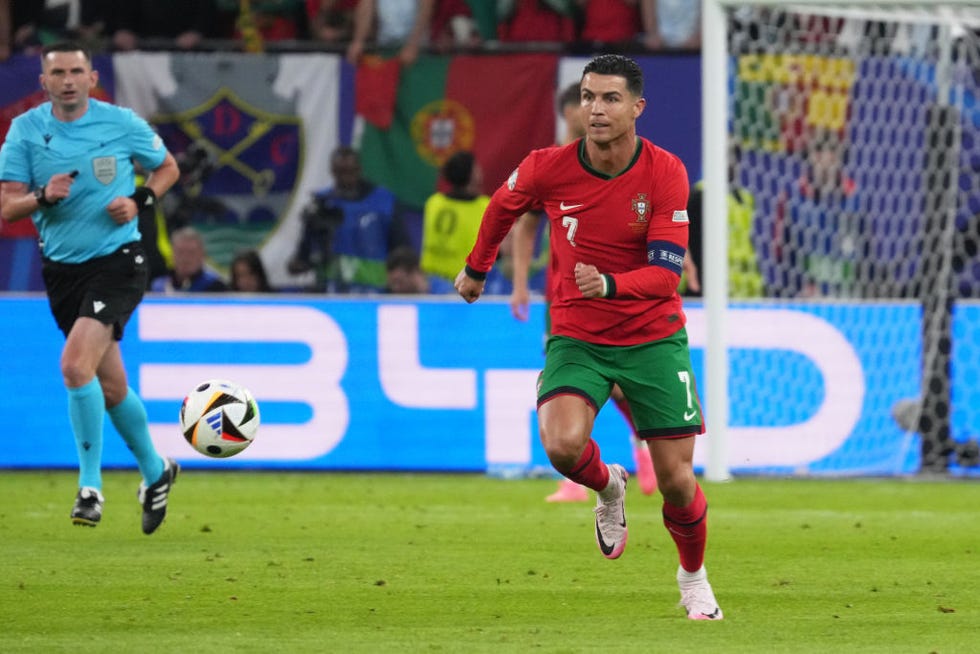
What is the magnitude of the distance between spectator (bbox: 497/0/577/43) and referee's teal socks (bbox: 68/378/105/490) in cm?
734

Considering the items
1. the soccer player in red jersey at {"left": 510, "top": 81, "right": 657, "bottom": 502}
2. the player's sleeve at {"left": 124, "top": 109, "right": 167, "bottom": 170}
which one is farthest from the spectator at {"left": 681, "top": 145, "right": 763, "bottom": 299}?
the player's sleeve at {"left": 124, "top": 109, "right": 167, "bottom": 170}

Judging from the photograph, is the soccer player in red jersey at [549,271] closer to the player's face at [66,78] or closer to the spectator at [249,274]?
the player's face at [66,78]

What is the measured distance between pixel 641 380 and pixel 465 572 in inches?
63.2

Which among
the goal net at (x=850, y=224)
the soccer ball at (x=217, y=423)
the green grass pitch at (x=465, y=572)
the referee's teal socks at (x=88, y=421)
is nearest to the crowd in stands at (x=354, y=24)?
the goal net at (x=850, y=224)

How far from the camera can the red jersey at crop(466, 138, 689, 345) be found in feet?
21.5

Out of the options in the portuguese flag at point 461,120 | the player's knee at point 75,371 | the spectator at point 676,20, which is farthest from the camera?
the spectator at point 676,20

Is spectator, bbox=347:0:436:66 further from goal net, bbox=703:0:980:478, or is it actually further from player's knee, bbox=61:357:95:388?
player's knee, bbox=61:357:95:388

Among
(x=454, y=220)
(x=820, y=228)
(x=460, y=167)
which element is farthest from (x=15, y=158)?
(x=820, y=228)

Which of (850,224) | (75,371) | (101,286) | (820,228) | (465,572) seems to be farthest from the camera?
(850,224)

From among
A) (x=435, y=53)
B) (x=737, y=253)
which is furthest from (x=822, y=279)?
(x=435, y=53)

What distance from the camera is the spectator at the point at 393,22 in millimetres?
15070

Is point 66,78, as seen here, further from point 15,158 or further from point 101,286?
point 101,286

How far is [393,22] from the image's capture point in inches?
602

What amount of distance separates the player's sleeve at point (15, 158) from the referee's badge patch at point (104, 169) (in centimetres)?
34
